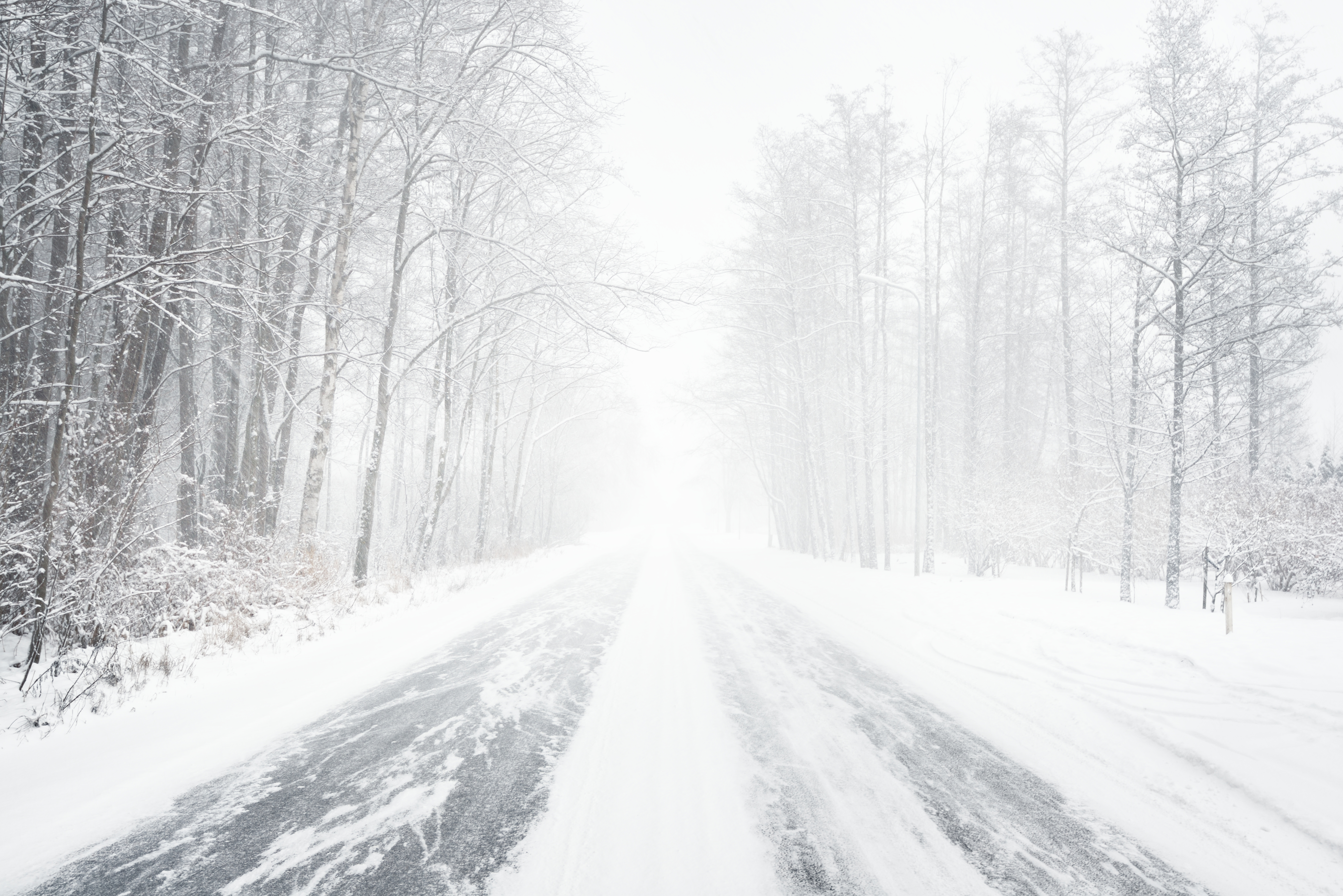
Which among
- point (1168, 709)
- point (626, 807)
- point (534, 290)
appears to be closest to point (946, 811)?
point (626, 807)

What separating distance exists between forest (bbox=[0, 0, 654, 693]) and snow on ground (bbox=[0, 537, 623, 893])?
38.2 inches

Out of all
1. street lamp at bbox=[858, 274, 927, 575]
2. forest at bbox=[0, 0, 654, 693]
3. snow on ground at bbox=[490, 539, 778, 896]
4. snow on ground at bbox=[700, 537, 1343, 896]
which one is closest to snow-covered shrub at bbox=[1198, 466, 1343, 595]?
snow on ground at bbox=[700, 537, 1343, 896]

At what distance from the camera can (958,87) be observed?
49.5ft

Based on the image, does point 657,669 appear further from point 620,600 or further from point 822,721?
point 620,600

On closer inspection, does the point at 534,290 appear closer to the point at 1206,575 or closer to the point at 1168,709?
the point at 1168,709

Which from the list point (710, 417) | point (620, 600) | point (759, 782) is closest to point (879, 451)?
point (710, 417)

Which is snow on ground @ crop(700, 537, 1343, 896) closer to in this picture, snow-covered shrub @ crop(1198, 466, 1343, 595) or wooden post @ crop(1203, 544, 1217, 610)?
wooden post @ crop(1203, 544, 1217, 610)

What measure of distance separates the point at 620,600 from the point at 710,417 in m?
13.1

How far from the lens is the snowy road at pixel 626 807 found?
7.23 ft

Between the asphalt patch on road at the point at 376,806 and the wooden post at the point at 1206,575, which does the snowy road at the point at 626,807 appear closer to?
the asphalt patch on road at the point at 376,806

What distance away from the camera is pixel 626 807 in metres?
2.73

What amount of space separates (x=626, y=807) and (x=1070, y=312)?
20673 mm

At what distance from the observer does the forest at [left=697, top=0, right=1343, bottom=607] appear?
9.89 m

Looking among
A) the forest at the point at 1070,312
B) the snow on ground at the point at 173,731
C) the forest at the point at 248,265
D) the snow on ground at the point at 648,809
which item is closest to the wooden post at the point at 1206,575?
the forest at the point at 1070,312
